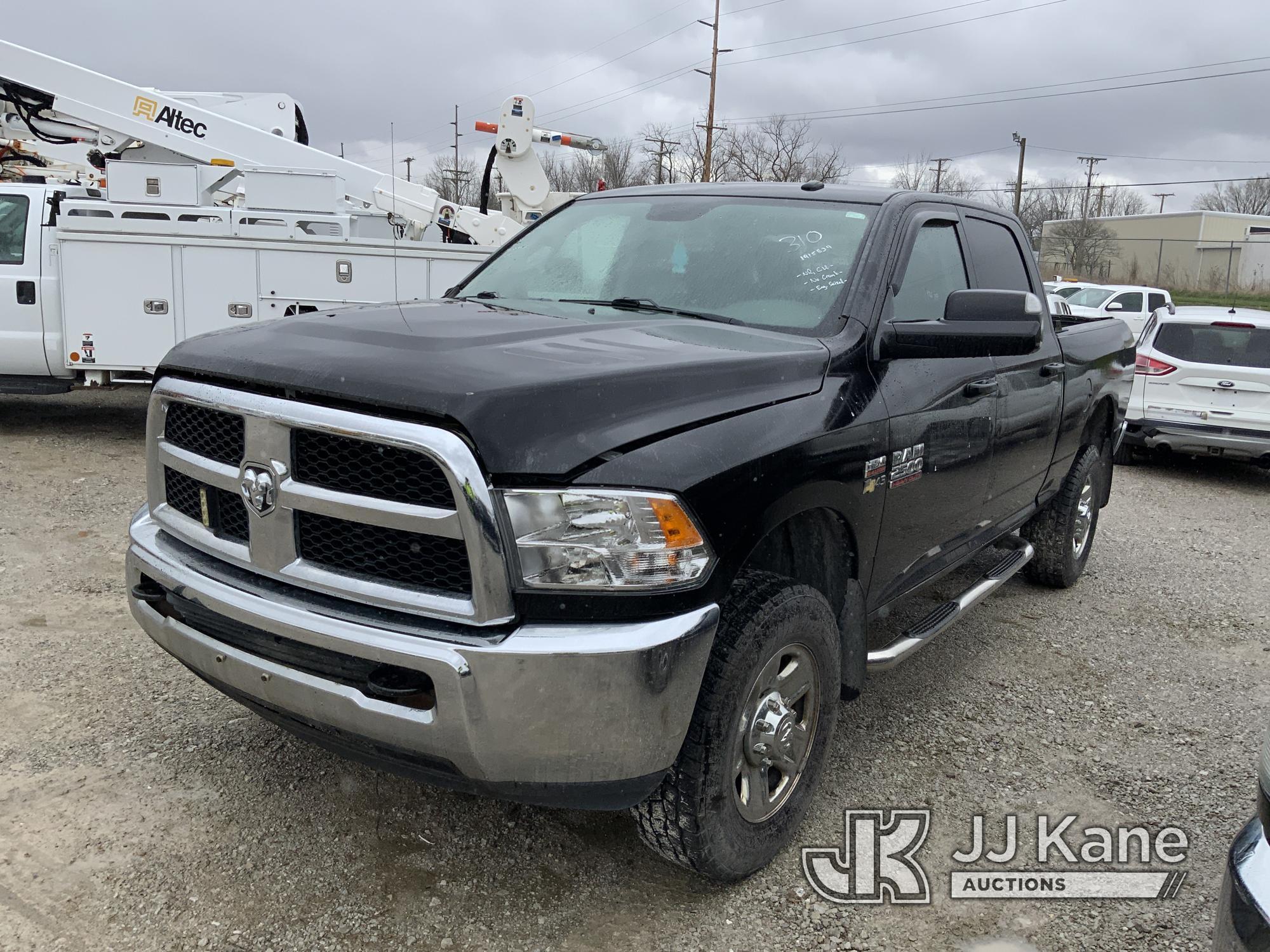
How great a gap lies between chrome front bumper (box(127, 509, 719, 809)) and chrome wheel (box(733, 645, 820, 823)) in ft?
1.16

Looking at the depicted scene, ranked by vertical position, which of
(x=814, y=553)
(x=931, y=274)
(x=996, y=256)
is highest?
(x=996, y=256)

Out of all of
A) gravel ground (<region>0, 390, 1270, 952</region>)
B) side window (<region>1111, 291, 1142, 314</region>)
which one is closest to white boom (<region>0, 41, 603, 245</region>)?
gravel ground (<region>0, 390, 1270, 952</region>)

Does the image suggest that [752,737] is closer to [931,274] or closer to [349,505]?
[349,505]

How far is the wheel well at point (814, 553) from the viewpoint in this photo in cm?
290

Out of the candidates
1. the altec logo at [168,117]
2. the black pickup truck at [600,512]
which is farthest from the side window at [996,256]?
the altec logo at [168,117]

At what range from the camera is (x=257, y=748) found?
11.6 ft

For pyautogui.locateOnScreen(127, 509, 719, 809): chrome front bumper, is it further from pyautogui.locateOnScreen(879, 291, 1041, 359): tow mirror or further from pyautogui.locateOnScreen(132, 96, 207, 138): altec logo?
pyautogui.locateOnScreen(132, 96, 207, 138): altec logo

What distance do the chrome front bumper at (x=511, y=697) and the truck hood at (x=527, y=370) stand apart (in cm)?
41

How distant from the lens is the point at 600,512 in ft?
7.52

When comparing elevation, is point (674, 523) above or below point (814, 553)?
above

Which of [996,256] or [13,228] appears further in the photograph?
[13,228]

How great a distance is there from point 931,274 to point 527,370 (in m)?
2.00

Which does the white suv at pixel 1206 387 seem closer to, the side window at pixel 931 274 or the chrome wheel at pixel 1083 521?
the chrome wheel at pixel 1083 521

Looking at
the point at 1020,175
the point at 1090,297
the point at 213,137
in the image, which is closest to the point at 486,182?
the point at 213,137
